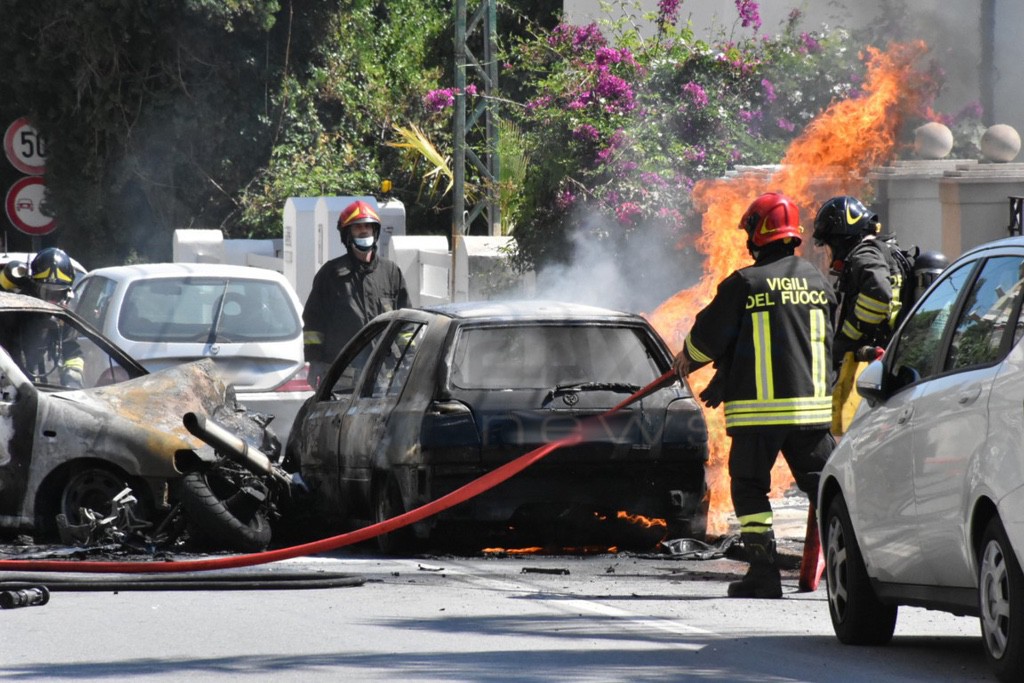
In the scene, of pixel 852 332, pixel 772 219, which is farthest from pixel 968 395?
pixel 852 332

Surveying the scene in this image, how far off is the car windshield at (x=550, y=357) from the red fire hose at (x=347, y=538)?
0.39 metres

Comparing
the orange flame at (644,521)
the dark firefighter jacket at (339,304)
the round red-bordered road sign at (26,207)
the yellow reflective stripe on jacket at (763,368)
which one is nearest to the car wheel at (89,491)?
the orange flame at (644,521)

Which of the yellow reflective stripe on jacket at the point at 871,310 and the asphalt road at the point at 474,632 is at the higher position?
the yellow reflective stripe on jacket at the point at 871,310

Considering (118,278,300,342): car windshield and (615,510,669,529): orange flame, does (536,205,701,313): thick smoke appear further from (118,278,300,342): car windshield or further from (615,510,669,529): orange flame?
(615,510,669,529): orange flame

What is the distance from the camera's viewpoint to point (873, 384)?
7039 millimetres

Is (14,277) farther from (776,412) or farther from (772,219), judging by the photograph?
(776,412)

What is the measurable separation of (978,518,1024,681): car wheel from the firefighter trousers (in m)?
2.67

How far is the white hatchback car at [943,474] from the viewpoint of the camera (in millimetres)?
5781

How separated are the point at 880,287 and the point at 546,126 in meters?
10.4

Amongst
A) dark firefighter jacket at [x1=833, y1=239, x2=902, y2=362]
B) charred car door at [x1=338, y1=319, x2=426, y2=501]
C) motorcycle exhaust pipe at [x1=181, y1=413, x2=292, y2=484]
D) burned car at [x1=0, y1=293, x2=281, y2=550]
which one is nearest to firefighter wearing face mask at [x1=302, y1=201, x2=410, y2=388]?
charred car door at [x1=338, y1=319, x2=426, y2=501]

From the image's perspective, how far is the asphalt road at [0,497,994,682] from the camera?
641 cm

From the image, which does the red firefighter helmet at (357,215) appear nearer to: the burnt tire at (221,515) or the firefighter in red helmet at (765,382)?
the burnt tire at (221,515)

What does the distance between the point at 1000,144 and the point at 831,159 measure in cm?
156

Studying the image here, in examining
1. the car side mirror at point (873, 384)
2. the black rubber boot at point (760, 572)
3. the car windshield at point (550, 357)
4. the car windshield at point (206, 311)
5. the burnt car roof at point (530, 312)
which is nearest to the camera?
the car side mirror at point (873, 384)
